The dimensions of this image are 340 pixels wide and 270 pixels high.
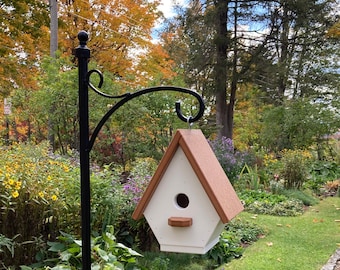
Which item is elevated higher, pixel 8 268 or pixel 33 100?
pixel 33 100

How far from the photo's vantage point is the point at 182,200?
1784 mm

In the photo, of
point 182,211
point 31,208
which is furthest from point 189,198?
point 31,208

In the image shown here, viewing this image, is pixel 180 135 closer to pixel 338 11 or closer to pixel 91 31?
pixel 91 31

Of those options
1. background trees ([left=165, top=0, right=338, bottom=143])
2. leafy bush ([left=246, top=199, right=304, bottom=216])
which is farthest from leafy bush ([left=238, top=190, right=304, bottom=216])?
background trees ([left=165, top=0, right=338, bottom=143])

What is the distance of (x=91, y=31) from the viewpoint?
38.8 ft

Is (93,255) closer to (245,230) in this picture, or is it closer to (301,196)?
(245,230)

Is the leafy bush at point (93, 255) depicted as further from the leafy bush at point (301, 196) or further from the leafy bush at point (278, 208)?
the leafy bush at point (301, 196)

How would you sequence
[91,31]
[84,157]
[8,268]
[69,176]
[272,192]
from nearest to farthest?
[84,157]
[8,268]
[69,176]
[272,192]
[91,31]

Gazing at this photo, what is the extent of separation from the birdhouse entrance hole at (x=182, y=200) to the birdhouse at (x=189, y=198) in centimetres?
1

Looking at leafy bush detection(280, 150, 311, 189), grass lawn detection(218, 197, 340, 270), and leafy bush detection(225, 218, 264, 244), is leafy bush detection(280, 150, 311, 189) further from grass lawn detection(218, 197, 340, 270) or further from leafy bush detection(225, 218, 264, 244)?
leafy bush detection(225, 218, 264, 244)

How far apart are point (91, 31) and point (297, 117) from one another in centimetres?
713

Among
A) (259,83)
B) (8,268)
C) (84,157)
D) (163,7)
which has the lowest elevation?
(8,268)

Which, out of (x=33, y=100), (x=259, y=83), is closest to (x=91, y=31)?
(x=33, y=100)

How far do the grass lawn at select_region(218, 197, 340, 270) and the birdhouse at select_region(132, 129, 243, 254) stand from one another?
7.99 ft
